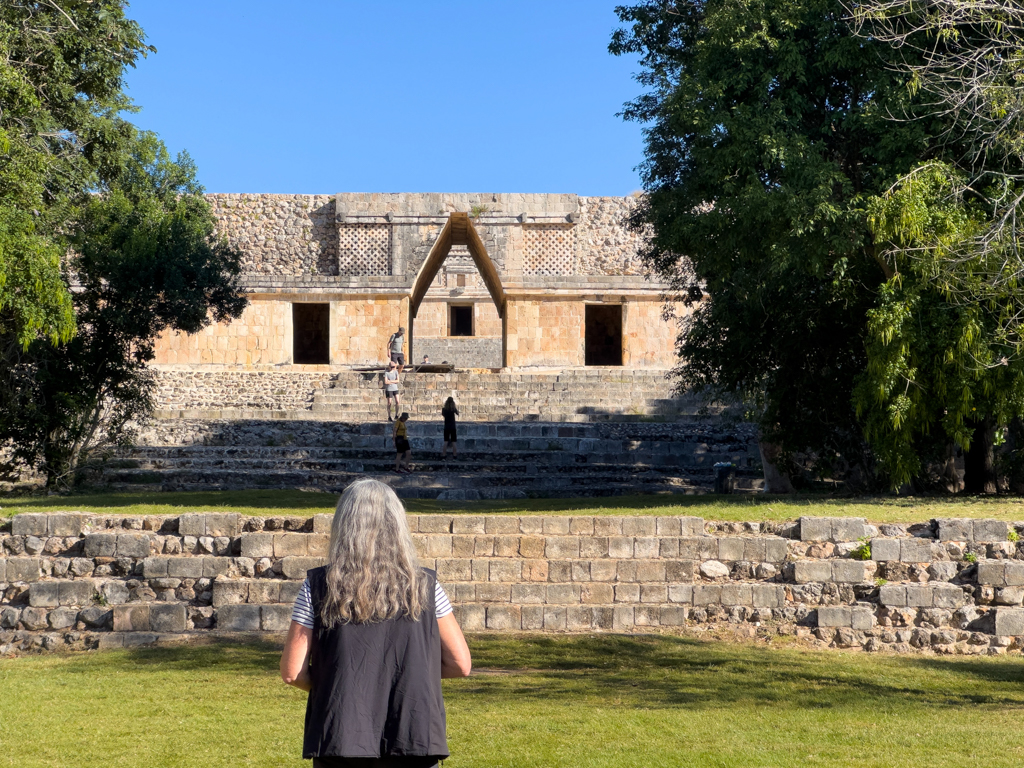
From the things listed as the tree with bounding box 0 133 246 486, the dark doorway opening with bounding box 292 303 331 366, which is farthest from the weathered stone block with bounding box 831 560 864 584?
the dark doorway opening with bounding box 292 303 331 366

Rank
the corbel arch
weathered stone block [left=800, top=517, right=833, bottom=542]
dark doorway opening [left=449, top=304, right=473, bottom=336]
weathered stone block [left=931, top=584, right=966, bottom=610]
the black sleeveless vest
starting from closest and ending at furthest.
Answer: the black sleeveless vest → weathered stone block [left=931, top=584, right=966, bottom=610] → weathered stone block [left=800, top=517, right=833, bottom=542] → the corbel arch → dark doorway opening [left=449, top=304, right=473, bottom=336]

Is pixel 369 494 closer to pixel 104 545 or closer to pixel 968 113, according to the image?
pixel 104 545

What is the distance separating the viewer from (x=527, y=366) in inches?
1001

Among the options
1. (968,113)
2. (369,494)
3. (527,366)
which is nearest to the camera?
(369,494)

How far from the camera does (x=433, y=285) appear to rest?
119 feet

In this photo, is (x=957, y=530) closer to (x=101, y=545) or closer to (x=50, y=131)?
(x=101, y=545)

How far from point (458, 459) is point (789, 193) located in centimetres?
744

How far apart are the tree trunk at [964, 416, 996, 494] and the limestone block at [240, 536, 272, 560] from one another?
338 inches

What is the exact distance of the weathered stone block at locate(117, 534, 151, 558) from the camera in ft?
32.4

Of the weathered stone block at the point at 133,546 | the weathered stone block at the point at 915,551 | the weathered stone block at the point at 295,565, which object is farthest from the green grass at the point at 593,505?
the weathered stone block at the point at 295,565

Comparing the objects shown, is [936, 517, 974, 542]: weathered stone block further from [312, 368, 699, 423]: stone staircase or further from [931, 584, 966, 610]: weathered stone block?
[312, 368, 699, 423]: stone staircase

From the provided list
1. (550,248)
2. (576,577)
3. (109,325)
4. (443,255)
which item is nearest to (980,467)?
(576,577)

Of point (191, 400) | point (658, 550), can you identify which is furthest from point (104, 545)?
point (191, 400)

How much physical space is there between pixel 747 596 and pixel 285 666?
24.1 feet
